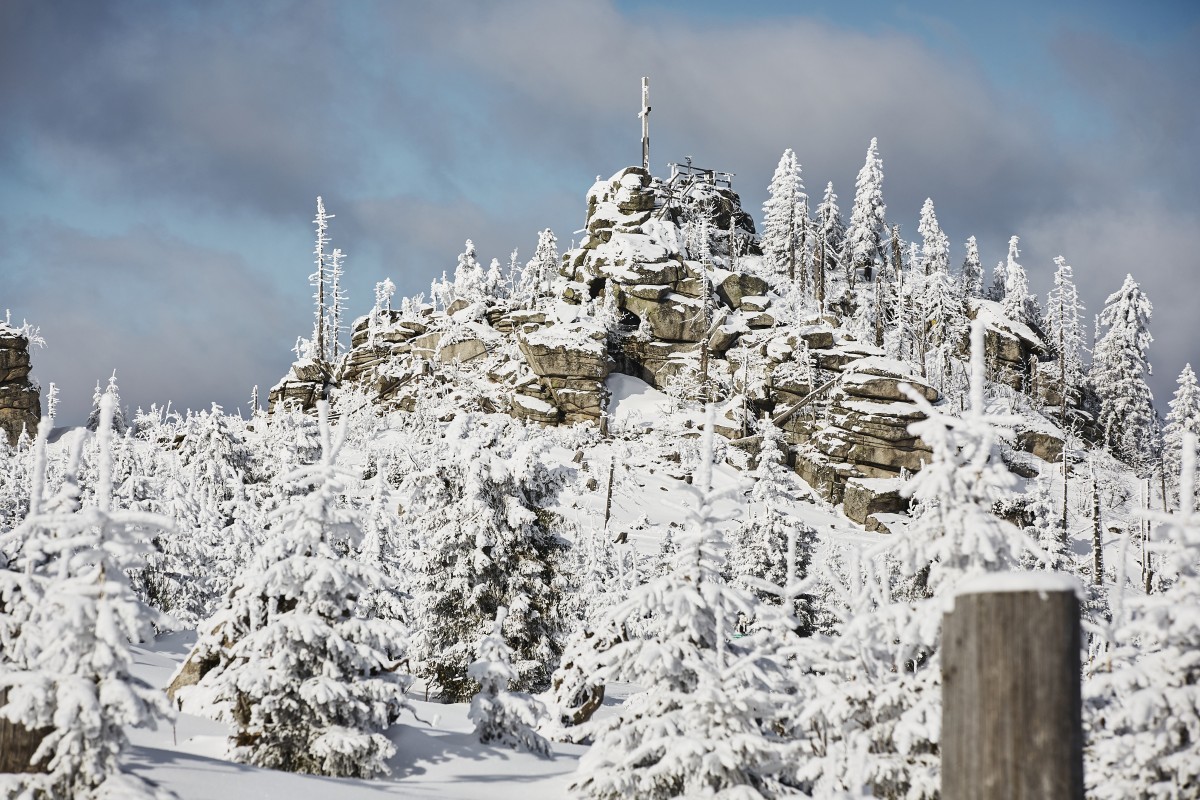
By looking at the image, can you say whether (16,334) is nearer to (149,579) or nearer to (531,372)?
(531,372)

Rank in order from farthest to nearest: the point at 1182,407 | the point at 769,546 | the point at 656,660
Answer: the point at 1182,407, the point at 769,546, the point at 656,660

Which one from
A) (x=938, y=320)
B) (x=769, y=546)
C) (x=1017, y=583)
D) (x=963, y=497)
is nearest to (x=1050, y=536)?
(x=769, y=546)

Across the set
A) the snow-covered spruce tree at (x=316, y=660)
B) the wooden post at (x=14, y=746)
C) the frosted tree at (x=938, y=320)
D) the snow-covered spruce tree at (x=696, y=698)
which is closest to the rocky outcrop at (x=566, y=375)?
the frosted tree at (x=938, y=320)

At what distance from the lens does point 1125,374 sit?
72.8 m

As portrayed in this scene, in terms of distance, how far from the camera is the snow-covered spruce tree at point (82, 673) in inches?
228

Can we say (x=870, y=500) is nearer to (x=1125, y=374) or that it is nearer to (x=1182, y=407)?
(x=1182, y=407)

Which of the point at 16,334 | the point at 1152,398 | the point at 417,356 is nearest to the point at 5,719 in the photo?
the point at 417,356

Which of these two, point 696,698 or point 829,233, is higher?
point 829,233

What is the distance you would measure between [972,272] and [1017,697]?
317 ft

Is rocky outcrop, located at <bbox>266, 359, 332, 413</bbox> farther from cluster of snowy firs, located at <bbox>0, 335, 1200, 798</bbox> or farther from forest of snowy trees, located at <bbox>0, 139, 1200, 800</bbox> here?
cluster of snowy firs, located at <bbox>0, 335, 1200, 798</bbox>

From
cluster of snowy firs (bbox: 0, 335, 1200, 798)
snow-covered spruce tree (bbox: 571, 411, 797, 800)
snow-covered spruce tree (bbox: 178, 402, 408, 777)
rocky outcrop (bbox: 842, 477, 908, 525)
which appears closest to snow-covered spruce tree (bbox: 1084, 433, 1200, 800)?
cluster of snowy firs (bbox: 0, 335, 1200, 798)

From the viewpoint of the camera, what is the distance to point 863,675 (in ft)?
24.6

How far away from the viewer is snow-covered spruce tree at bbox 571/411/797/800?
7742 millimetres

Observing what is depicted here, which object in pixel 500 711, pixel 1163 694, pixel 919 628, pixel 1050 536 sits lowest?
pixel 500 711
